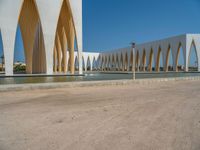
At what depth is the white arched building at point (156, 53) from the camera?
34.8m

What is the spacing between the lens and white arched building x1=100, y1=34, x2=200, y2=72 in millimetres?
34812

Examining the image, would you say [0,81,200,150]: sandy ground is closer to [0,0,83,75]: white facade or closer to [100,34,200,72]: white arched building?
A: [0,0,83,75]: white facade

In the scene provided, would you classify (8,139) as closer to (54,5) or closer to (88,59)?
(54,5)

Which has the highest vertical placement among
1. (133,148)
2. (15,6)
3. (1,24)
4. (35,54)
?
(15,6)

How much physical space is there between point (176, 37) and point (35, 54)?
88.3 feet

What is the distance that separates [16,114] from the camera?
3859 mm

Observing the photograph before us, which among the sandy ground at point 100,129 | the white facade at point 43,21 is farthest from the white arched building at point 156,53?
the sandy ground at point 100,129

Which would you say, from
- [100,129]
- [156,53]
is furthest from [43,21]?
[156,53]

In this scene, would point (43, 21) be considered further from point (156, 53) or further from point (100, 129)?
point (156, 53)

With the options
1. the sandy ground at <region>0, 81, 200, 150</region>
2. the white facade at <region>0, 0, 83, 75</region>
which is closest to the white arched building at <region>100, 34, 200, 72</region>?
the white facade at <region>0, 0, 83, 75</region>

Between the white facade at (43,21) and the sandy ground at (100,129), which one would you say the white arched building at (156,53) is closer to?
the white facade at (43,21)

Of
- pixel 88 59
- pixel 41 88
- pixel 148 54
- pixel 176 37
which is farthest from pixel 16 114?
pixel 88 59

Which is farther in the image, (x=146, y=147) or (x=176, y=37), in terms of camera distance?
(x=176, y=37)

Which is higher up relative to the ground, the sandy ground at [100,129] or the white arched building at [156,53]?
the white arched building at [156,53]
